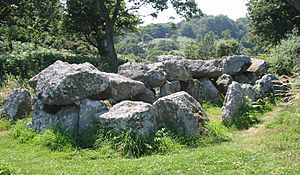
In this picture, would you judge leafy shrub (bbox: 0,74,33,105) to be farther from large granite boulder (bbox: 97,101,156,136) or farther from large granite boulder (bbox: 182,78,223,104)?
large granite boulder (bbox: 182,78,223,104)

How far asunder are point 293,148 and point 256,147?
34.2 inches

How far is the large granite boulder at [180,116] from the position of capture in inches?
405

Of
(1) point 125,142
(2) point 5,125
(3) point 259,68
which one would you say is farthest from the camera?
(3) point 259,68

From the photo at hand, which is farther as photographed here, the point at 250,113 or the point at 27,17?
the point at 27,17

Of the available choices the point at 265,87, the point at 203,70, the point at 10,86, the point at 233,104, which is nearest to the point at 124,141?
the point at 233,104

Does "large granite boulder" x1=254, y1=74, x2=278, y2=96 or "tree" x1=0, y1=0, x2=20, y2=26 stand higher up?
"tree" x1=0, y1=0, x2=20, y2=26

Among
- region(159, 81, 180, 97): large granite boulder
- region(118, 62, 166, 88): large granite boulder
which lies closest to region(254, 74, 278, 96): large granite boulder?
region(159, 81, 180, 97): large granite boulder

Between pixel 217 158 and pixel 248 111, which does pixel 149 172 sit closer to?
pixel 217 158

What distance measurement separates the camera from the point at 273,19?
1310 inches

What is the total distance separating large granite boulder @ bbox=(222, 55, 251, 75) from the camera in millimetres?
19828

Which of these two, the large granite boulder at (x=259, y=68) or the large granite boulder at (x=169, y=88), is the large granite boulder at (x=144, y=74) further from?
the large granite boulder at (x=259, y=68)

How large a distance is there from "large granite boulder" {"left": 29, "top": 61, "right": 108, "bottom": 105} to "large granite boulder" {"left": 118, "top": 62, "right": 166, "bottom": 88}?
399 centimetres

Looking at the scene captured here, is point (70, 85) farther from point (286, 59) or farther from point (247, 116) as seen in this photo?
point (286, 59)

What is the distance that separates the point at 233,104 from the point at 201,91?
5.12m
